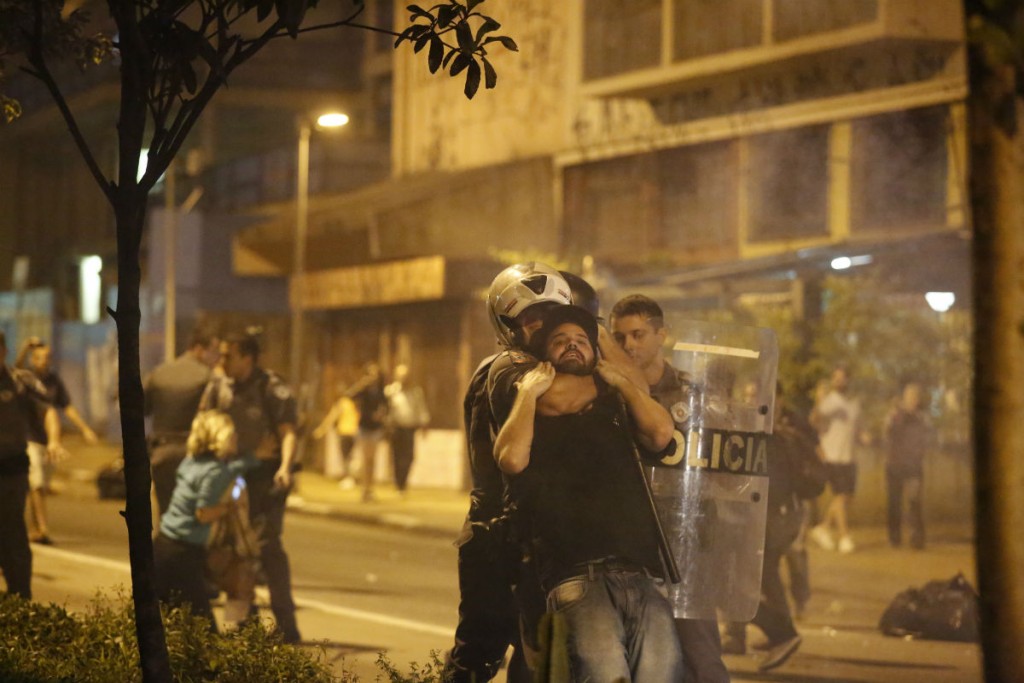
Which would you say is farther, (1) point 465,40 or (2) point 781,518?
(2) point 781,518

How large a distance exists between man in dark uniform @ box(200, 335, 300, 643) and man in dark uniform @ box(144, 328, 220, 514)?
27.3 inches

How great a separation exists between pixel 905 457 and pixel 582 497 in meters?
11.7

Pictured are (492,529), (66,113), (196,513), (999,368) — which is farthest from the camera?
(196,513)

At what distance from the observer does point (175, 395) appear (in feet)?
35.6

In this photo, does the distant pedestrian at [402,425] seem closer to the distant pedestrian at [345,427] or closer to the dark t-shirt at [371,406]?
the dark t-shirt at [371,406]

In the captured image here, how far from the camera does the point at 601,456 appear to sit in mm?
5152

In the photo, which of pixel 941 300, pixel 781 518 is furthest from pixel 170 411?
pixel 941 300

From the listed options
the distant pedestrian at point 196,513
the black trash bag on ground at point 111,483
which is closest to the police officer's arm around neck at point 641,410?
the distant pedestrian at point 196,513

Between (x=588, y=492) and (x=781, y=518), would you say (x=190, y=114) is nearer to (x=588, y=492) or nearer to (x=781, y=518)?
(x=588, y=492)

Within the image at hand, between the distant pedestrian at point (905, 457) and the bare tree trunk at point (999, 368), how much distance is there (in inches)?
477

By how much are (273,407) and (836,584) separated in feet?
18.6

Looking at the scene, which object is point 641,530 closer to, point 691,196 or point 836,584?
point 836,584

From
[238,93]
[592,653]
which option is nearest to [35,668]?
[592,653]

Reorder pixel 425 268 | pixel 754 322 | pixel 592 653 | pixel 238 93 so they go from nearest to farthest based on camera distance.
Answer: pixel 592 653 < pixel 754 322 < pixel 425 268 < pixel 238 93
